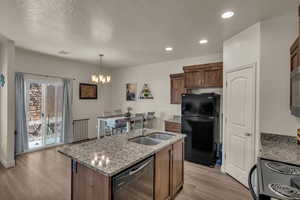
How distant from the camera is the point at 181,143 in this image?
2.43m

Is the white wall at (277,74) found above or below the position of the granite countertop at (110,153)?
above

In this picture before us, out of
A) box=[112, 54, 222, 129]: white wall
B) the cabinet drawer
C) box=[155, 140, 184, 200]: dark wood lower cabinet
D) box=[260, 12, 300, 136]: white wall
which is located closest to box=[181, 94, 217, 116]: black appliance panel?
the cabinet drawer

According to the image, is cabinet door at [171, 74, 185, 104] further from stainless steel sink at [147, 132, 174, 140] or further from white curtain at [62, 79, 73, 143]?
white curtain at [62, 79, 73, 143]

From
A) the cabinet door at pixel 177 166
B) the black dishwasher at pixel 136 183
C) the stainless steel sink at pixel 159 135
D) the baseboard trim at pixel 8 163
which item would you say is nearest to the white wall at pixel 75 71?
the baseboard trim at pixel 8 163

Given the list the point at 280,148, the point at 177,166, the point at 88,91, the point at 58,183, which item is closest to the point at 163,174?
the point at 177,166

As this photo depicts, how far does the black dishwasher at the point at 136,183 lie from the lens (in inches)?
51.1

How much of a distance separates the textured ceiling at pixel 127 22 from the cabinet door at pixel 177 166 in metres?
1.94

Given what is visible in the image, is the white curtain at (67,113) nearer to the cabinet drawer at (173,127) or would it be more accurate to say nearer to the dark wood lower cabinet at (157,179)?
the cabinet drawer at (173,127)

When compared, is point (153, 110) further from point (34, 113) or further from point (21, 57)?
point (21, 57)

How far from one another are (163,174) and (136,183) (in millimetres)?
574

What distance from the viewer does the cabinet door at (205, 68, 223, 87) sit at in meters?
3.46

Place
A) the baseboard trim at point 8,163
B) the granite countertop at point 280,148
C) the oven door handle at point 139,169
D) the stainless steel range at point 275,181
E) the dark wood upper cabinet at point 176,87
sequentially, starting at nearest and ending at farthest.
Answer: the stainless steel range at point 275,181 < the oven door handle at point 139,169 < the granite countertop at point 280,148 < the baseboard trim at point 8,163 < the dark wood upper cabinet at point 176,87

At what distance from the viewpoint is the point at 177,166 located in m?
2.32

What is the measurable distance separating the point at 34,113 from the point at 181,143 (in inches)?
169
